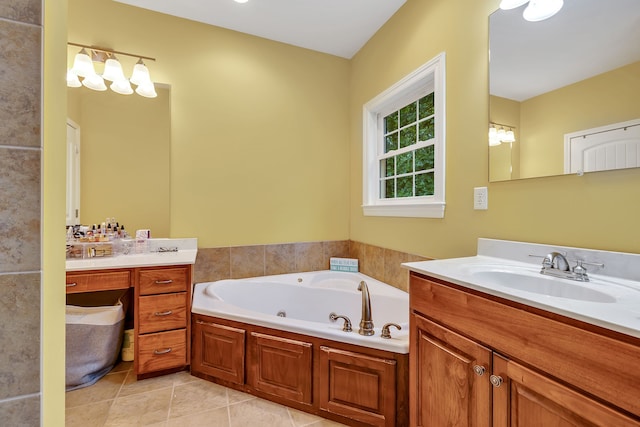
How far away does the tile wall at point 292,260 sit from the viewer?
230 centimetres

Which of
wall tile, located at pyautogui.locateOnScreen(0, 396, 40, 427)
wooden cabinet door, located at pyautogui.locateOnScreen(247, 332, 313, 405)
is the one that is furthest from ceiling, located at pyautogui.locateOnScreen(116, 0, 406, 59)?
wall tile, located at pyautogui.locateOnScreen(0, 396, 40, 427)

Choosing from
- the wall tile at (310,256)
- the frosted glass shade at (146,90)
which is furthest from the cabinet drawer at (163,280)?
the frosted glass shade at (146,90)

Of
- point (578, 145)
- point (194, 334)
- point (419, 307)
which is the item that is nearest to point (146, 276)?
point (194, 334)

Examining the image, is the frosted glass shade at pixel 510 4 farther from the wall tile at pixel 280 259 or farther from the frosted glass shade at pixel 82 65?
the frosted glass shade at pixel 82 65

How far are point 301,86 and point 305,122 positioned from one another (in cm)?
35

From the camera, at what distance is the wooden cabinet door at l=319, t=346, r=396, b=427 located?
1408 mm

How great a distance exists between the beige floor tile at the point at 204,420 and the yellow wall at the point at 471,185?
5.10ft

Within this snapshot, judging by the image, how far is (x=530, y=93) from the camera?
133 centimetres

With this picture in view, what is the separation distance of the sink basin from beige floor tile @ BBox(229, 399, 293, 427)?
128cm

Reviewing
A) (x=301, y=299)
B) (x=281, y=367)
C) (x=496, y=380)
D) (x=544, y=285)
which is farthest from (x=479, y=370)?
(x=301, y=299)

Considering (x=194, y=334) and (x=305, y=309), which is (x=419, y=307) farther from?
(x=194, y=334)

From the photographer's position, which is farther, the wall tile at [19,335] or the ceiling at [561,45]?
the ceiling at [561,45]

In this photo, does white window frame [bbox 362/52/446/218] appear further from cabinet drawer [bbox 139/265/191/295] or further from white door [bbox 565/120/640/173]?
cabinet drawer [bbox 139/265/191/295]

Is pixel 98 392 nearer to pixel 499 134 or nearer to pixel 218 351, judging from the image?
pixel 218 351
